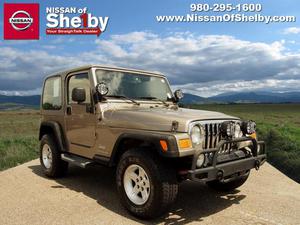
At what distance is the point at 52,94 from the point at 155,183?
12.2ft

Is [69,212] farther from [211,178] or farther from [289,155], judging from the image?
[289,155]

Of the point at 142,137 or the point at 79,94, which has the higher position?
the point at 79,94

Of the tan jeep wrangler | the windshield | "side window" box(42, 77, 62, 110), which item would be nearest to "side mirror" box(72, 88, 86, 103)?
the tan jeep wrangler

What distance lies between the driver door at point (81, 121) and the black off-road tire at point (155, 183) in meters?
1.33

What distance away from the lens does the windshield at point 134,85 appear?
5.76 metres

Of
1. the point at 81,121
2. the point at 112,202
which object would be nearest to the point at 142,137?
the point at 112,202

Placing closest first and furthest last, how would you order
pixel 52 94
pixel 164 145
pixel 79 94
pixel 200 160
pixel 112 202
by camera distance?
pixel 164 145 < pixel 200 160 < pixel 112 202 < pixel 79 94 < pixel 52 94

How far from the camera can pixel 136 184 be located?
15.2ft

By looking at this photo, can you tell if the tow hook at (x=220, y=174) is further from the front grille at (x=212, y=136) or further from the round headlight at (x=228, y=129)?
the round headlight at (x=228, y=129)

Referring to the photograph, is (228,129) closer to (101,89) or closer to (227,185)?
(227,185)

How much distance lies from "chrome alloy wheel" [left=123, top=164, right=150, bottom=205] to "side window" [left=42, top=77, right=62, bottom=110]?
2604mm

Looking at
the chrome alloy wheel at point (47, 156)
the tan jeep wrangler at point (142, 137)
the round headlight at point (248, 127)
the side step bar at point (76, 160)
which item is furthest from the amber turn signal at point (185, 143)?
the chrome alloy wheel at point (47, 156)

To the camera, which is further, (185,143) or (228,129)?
(228,129)

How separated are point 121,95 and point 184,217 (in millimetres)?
2223
